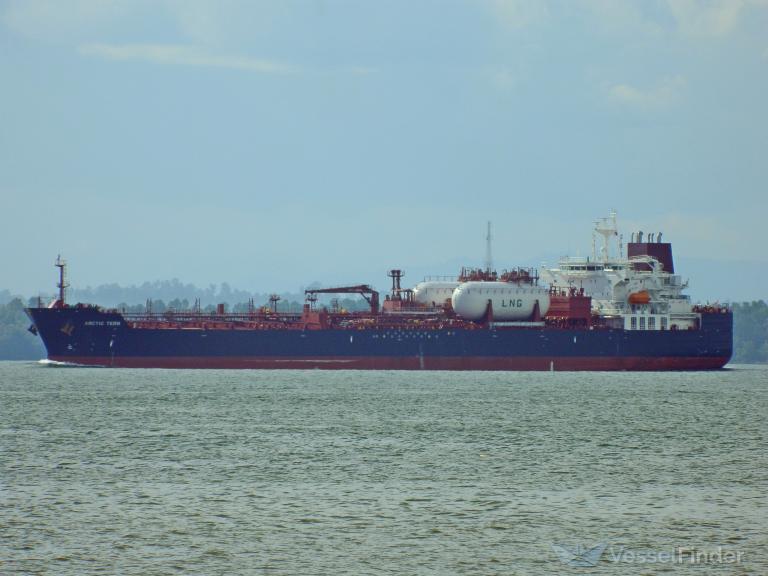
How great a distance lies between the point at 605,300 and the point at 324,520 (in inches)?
2699

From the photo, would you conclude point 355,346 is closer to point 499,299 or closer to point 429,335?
point 429,335

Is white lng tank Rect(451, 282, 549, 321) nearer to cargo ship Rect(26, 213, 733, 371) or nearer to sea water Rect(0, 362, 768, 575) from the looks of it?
cargo ship Rect(26, 213, 733, 371)

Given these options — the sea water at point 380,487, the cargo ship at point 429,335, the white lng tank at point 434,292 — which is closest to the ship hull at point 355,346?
the cargo ship at point 429,335

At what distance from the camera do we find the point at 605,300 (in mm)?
96000

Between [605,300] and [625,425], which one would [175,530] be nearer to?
[625,425]

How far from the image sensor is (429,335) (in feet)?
299

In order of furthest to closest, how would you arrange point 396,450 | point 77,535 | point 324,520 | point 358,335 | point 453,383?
point 358,335 < point 453,383 < point 396,450 < point 324,520 < point 77,535

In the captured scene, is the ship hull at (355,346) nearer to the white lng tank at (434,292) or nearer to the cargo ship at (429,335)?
the cargo ship at (429,335)

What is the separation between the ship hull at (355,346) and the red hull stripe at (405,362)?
0.23 feet

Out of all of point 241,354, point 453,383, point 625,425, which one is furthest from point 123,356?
point 625,425

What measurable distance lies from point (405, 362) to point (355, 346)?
12.7 feet

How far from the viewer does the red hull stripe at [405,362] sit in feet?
300

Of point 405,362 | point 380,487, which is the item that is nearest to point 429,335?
point 405,362

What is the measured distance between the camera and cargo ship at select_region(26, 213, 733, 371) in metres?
90.7
